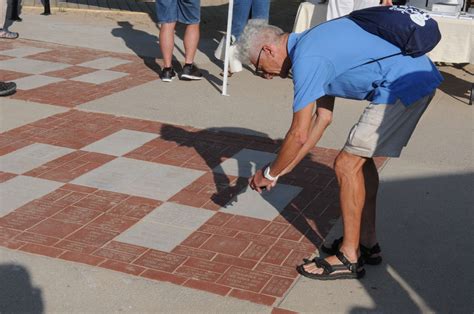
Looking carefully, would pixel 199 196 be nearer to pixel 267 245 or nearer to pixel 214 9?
pixel 267 245

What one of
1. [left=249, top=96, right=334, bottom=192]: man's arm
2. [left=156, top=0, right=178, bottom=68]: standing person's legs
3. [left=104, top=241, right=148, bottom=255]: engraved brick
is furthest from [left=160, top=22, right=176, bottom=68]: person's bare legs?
[left=249, top=96, right=334, bottom=192]: man's arm

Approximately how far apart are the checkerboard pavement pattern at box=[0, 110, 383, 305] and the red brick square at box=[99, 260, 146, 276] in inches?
0.4

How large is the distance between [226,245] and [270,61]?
1.20 m

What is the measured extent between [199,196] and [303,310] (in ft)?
5.18

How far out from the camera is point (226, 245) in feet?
14.6

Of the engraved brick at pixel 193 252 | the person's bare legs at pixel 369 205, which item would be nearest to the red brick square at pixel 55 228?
the engraved brick at pixel 193 252

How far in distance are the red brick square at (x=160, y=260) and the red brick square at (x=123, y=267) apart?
53mm

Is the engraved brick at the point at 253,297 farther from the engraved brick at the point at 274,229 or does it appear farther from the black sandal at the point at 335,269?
the engraved brick at the point at 274,229

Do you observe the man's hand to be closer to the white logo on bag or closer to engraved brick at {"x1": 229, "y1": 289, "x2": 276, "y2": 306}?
engraved brick at {"x1": 229, "y1": 289, "x2": 276, "y2": 306}

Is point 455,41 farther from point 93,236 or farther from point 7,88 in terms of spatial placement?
point 93,236

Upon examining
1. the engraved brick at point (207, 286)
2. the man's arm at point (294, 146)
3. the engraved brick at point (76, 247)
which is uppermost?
the man's arm at point (294, 146)

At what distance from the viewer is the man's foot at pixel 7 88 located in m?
7.25

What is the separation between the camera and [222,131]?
666cm

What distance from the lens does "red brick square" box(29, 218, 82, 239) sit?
14.6 feet
